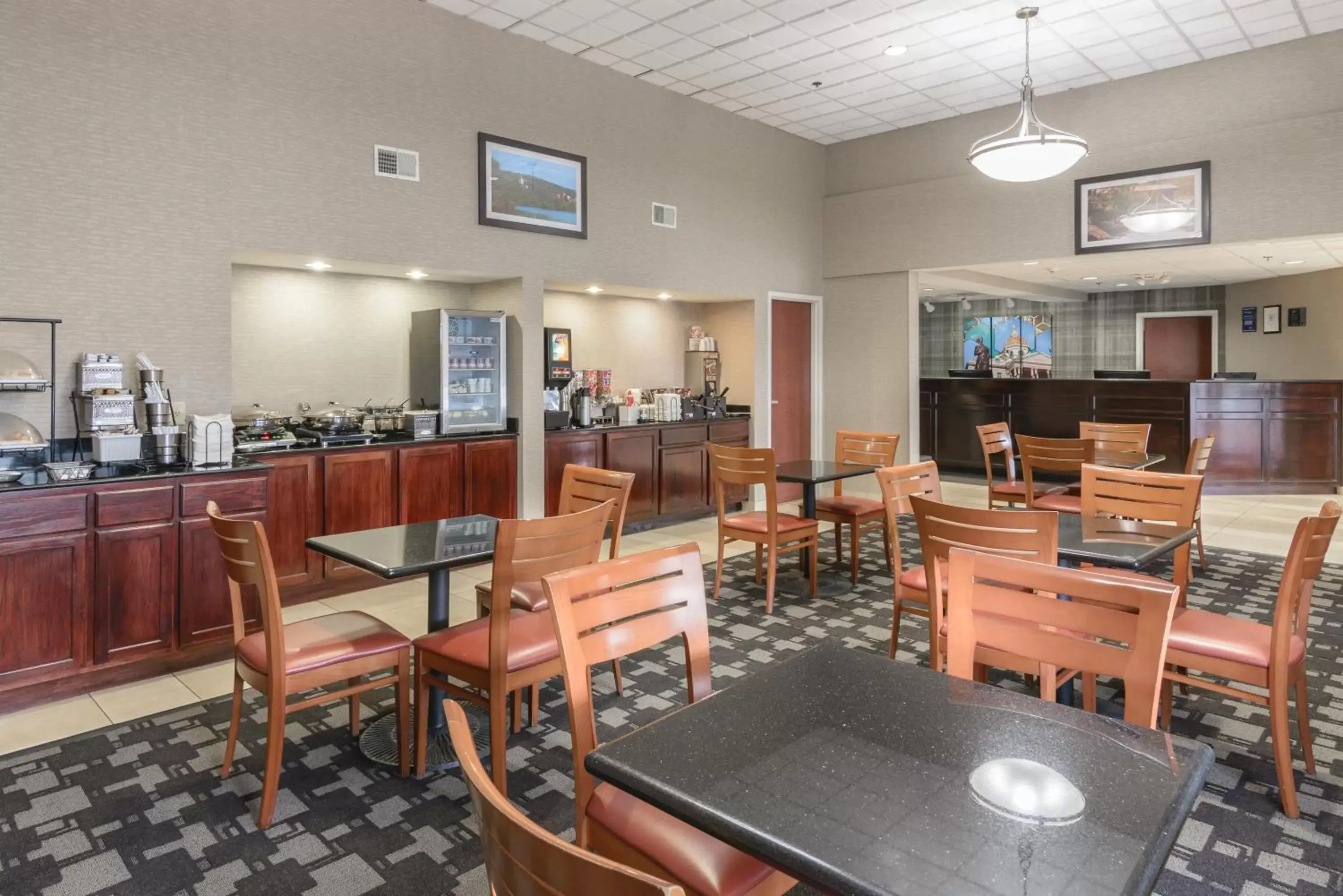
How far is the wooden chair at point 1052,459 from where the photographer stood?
5.91 metres

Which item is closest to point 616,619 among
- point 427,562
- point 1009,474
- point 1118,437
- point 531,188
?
point 427,562

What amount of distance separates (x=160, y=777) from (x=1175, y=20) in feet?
24.8

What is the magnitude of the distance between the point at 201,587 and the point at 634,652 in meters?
3.20

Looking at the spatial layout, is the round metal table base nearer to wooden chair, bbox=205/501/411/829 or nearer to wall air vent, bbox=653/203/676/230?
wooden chair, bbox=205/501/411/829

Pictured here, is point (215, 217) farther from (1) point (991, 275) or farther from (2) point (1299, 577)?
(1) point (991, 275)

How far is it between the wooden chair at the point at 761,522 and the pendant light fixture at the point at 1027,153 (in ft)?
8.01

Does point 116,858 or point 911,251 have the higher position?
point 911,251

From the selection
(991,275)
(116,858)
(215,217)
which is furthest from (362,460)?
(991,275)

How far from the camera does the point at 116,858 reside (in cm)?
252

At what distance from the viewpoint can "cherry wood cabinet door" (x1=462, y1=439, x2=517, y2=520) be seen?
6.09 metres

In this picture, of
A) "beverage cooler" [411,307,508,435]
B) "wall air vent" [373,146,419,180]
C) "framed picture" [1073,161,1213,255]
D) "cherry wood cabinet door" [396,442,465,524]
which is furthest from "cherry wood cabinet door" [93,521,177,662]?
"framed picture" [1073,161,1213,255]

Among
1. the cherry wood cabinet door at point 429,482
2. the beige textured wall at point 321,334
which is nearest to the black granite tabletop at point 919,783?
the cherry wood cabinet door at point 429,482

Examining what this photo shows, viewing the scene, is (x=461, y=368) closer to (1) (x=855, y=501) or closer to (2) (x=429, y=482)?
(2) (x=429, y=482)

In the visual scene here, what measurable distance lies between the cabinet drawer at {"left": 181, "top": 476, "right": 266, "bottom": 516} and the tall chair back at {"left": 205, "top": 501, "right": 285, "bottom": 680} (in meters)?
1.41
